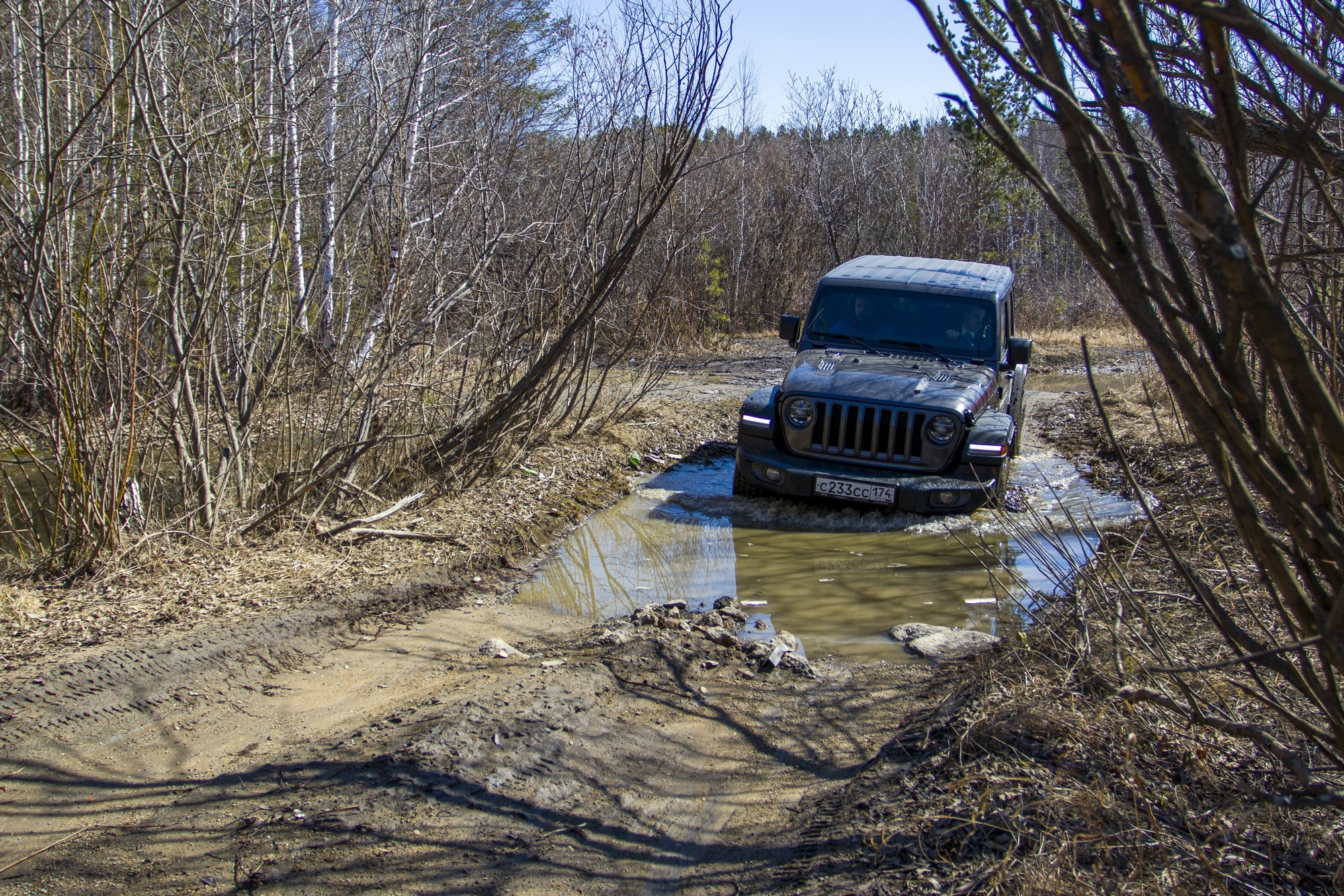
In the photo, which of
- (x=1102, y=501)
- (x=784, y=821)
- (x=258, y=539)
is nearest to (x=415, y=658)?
(x=258, y=539)

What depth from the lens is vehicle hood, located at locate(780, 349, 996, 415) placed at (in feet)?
23.0

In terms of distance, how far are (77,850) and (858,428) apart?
5.43 m

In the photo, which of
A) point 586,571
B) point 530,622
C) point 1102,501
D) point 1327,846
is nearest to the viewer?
point 1327,846

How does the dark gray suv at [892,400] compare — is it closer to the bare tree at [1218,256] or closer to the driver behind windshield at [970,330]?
the driver behind windshield at [970,330]

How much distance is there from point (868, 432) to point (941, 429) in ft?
1.72

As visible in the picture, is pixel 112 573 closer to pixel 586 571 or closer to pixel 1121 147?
pixel 586 571

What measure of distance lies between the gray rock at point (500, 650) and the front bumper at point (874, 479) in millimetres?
2984

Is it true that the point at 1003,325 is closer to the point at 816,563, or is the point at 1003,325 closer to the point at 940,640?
the point at 816,563

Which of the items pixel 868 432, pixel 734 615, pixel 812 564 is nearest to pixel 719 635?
pixel 734 615

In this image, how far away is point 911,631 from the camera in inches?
204

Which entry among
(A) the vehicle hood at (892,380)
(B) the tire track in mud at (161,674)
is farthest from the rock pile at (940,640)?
(B) the tire track in mud at (161,674)

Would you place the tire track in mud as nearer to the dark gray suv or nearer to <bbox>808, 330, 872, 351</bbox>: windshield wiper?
the dark gray suv

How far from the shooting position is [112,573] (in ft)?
15.8

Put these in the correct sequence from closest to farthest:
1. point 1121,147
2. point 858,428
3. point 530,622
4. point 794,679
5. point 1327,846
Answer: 1. point 1121,147
2. point 1327,846
3. point 794,679
4. point 530,622
5. point 858,428
